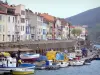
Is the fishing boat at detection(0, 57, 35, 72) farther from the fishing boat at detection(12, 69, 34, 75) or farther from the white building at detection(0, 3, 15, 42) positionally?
the white building at detection(0, 3, 15, 42)

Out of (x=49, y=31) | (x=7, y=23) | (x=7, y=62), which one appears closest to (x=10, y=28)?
(x=7, y=23)

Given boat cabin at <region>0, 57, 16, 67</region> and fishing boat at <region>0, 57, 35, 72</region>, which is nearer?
fishing boat at <region>0, 57, 35, 72</region>

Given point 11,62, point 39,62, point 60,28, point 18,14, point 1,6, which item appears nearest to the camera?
point 11,62

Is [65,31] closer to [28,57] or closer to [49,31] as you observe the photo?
[49,31]

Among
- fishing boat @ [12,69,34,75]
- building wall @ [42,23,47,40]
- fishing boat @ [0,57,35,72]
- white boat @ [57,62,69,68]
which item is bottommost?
white boat @ [57,62,69,68]

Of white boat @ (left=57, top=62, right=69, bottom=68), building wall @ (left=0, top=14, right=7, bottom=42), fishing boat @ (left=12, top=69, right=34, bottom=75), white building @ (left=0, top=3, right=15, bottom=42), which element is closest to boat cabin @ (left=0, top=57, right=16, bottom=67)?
fishing boat @ (left=12, top=69, right=34, bottom=75)

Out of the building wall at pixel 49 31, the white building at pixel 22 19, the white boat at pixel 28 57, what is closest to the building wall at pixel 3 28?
the white building at pixel 22 19

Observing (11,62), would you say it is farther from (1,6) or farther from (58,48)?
(58,48)

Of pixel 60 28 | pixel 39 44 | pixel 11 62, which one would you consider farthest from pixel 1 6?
pixel 60 28

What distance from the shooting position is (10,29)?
106 meters

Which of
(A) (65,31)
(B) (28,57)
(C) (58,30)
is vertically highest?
(C) (58,30)

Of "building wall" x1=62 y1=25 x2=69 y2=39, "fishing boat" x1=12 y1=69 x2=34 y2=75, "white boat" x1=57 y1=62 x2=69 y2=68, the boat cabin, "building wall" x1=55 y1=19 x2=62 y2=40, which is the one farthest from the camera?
"building wall" x1=62 y1=25 x2=69 y2=39

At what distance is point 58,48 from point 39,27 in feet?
54.8

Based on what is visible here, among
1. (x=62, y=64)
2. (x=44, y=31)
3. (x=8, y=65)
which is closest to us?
(x=8, y=65)
